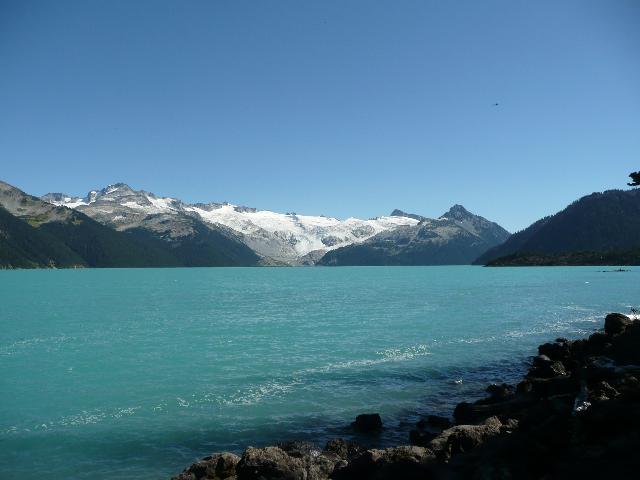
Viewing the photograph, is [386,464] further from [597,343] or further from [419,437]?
[597,343]

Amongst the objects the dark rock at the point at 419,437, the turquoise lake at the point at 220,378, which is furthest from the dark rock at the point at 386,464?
the turquoise lake at the point at 220,378

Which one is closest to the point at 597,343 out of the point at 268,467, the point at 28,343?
the point at 268,467

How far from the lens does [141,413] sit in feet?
94.1

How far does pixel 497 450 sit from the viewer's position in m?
15.8

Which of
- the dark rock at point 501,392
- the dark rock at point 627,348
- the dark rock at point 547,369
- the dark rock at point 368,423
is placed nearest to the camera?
the dark rock at point 368,423

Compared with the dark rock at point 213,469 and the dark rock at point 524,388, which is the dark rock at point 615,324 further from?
the dark rock at point 213,469

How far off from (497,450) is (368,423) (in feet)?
34.0

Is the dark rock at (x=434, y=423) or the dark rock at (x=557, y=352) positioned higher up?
the dark rock at (x=557, y=352)

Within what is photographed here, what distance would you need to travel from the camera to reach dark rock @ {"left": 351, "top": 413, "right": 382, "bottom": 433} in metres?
25.0

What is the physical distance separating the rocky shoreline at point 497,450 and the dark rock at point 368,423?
2.2 inches

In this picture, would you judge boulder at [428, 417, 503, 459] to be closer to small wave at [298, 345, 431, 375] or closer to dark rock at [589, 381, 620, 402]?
dark rock at [589, 381, 620, 402]

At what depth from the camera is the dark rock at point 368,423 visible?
986 inches

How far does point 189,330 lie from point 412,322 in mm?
34121

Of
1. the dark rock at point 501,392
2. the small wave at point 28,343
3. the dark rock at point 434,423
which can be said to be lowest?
the small wave at point 28,343
